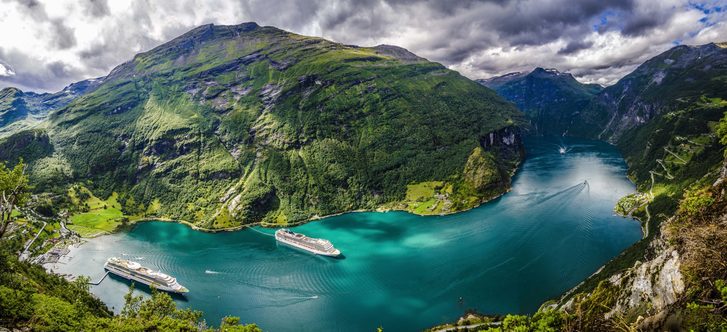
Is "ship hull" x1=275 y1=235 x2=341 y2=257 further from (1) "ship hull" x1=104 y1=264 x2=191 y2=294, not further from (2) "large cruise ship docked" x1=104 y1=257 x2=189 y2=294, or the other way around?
(1) "ship hull" x1=104 y1=264 x2=191 y2=294

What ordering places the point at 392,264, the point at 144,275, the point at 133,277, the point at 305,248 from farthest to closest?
1. the point at 305,248
2. the point at 133,277
3. the point at 392,264
4. the point at 144,275

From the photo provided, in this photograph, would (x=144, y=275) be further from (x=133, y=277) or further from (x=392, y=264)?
(x=392, y=264)

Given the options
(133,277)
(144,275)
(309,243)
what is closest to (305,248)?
(309,243)

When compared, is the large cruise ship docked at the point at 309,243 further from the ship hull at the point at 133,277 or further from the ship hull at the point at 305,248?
the ship hull at the point at 133,277

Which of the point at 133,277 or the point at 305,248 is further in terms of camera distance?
the point at 305,248

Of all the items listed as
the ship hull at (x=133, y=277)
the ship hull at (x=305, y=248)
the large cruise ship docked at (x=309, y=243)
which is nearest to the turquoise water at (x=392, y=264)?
the ship hull at (x=133, y=277)

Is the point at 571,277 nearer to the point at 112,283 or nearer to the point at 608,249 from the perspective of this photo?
the point at 608,249

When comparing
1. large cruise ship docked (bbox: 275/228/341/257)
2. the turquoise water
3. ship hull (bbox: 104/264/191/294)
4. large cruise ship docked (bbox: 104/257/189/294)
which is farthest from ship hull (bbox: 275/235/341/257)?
ship hull (bbox: 104/264/191/294)

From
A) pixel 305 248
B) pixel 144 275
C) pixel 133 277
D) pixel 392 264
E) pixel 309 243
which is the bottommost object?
pixel 392 264
